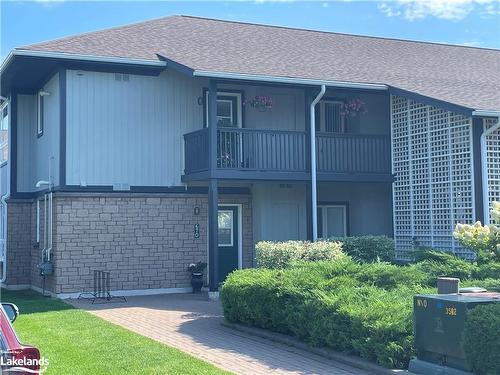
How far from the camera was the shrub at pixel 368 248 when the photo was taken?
1658cm

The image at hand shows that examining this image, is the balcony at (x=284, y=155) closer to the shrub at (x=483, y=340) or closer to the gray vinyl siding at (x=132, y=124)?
the gray vinyl siding at (x=132, y=124)

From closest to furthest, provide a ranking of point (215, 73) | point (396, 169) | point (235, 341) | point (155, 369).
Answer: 1. point (155, 369)
2. point (235, 341)
3. point (215, 73)
4. point (396, 169)

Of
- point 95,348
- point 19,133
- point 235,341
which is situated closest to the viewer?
point 95,348

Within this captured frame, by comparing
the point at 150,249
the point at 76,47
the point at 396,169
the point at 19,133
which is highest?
the point at 76,47

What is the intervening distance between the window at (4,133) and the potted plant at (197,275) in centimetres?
761

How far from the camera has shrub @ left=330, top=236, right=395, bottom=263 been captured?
1658 centimetres

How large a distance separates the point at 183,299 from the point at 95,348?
6538mm

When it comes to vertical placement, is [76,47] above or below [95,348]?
above

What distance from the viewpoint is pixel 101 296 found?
16.7 metres

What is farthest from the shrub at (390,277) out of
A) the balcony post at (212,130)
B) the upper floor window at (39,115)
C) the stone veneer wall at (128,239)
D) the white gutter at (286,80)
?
the upper floor window at (39,115)

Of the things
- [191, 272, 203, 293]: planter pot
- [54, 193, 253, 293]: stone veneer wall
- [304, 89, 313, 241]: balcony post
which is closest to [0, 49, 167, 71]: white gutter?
[54, 193, 253, 293]: stone veneer wall

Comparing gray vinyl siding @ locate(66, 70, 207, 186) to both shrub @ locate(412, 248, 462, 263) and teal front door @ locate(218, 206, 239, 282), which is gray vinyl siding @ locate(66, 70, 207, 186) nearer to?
teal front door @ locate(218, 206, 239, 282)

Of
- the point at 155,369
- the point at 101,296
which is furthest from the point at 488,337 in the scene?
the point at 101,296

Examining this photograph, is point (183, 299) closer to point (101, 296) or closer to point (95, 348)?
point (101, 296)
